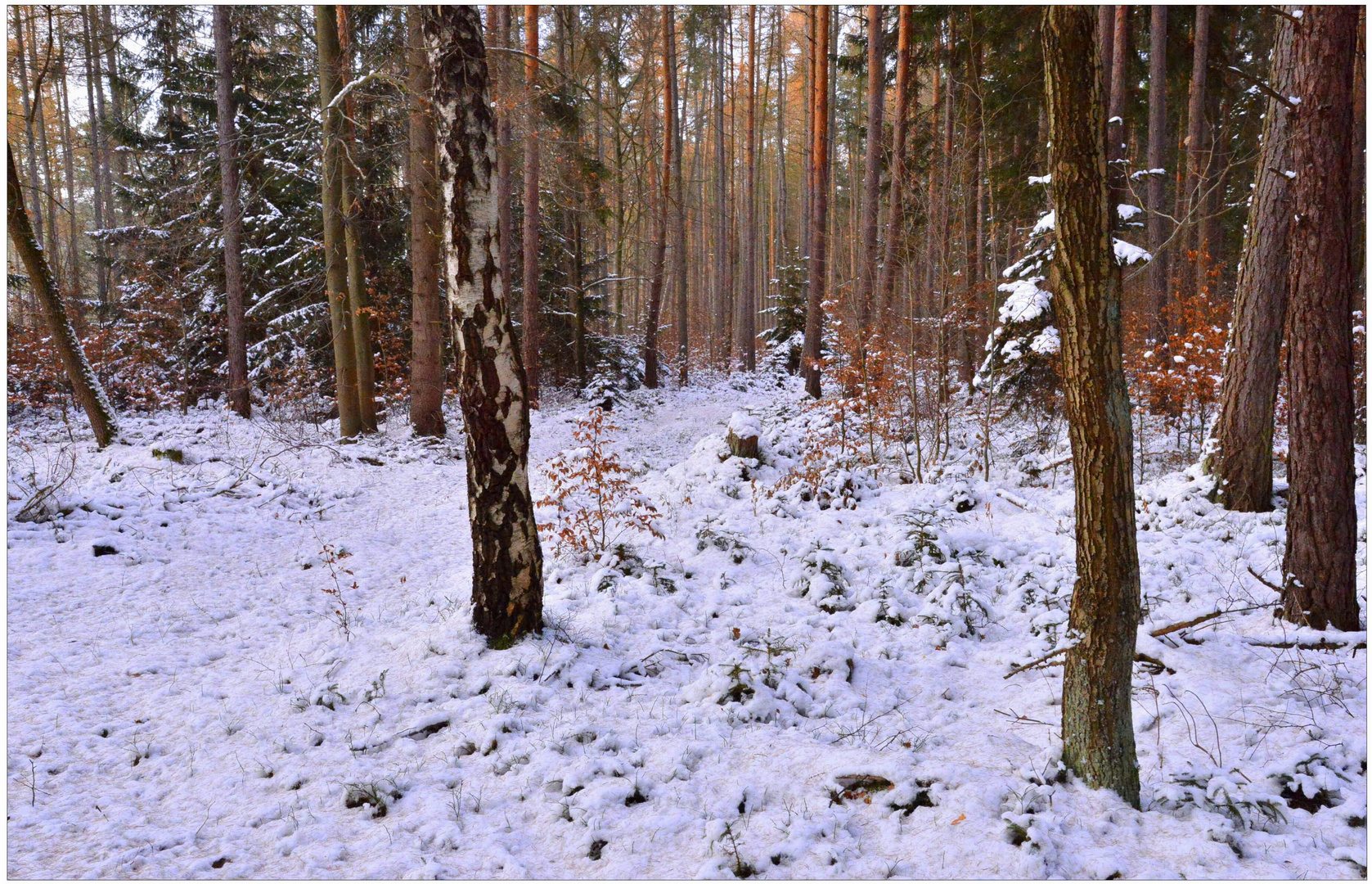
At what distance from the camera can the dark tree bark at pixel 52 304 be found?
7.88 meters

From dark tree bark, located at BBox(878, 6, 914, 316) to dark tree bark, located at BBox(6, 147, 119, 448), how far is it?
979 cm

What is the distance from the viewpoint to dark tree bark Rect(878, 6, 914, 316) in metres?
8.20

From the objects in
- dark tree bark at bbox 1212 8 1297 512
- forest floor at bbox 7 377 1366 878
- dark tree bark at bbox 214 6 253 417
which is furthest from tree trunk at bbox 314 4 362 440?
dark tree bark at bbox 1212 8 1297 512

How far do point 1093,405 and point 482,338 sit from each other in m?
3.25

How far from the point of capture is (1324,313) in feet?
12.9

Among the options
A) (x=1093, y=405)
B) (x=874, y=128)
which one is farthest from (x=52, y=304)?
(x=874, y=128)

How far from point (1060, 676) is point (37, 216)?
22.1m

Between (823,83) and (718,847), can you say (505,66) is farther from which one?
(823,83)

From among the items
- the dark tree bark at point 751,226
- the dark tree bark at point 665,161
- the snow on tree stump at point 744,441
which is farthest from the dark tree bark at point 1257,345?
the dark tree bark at point 751,226

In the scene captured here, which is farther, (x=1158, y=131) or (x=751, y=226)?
(x=751, y=226)

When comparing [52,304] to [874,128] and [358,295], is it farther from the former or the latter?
[874,128]

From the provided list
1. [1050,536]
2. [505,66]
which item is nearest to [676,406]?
[505,66]

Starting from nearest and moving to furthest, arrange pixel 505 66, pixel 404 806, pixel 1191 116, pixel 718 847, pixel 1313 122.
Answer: pixel 718 847
pixel 404 806
pixel 1313 122
pixel 505 66
pixel 1191 116

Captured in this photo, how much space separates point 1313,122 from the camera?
3885mm
